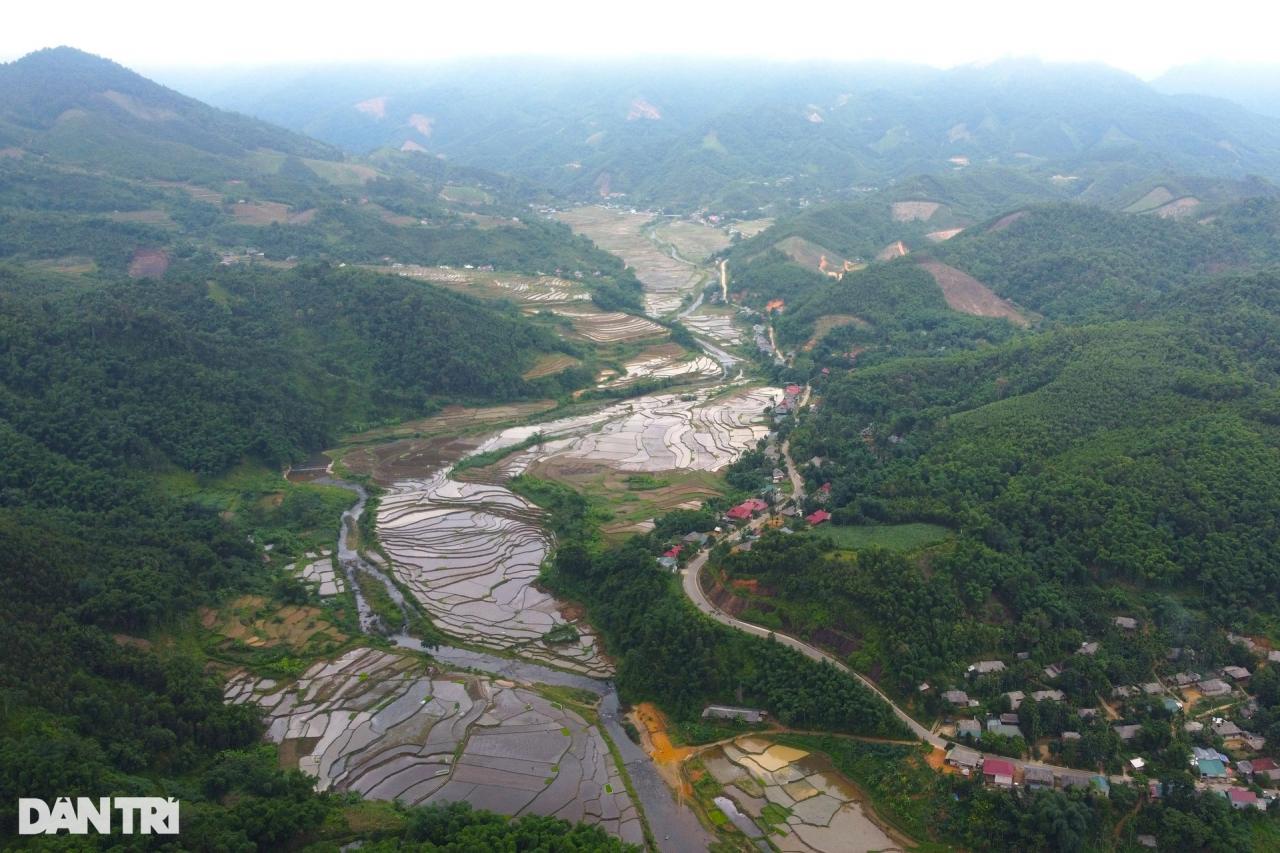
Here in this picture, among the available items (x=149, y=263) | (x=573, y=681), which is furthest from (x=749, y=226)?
(x=573, y=681)

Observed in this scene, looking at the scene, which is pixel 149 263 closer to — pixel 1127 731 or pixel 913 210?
pixel 1127 731

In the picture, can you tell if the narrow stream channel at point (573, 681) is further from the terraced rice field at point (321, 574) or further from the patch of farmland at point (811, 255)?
the patch of farmland at point (811, 255)

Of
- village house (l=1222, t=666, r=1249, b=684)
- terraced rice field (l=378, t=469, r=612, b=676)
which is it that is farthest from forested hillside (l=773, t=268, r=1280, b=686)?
terraced rice field (l=378, t=469, r=612, b=676)

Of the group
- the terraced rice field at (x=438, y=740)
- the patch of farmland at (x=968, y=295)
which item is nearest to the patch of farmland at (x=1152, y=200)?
the patch of farmland at (x=968, y=295)

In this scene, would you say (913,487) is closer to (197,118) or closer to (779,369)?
(779,369)

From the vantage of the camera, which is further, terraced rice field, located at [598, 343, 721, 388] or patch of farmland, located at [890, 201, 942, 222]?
patch of farmland, located at [890, 201, 942, 222]

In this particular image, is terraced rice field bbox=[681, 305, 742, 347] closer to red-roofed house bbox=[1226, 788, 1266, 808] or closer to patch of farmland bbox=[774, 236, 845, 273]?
patch of farmland bbox=[774, 236, 845, 273]
